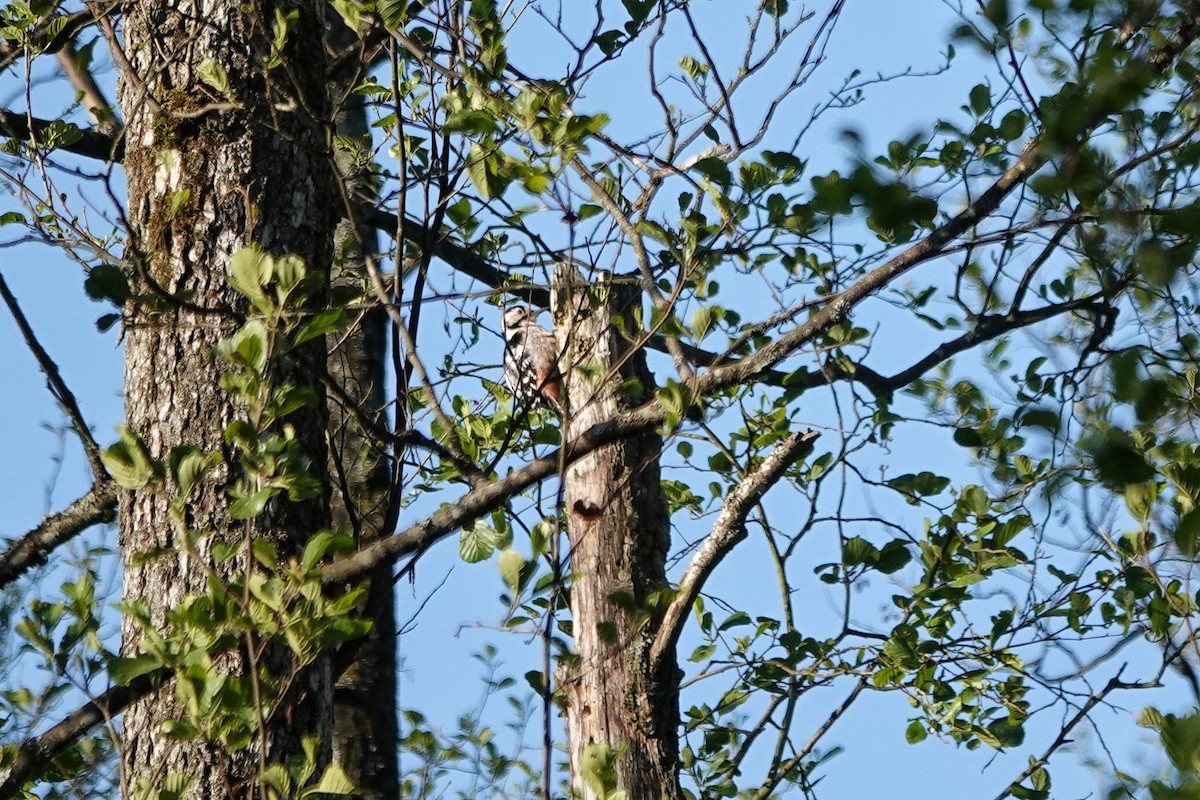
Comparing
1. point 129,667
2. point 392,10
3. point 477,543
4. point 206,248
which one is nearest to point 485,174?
point 392,10

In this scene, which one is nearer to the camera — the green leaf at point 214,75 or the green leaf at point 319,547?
the green leaf at point 319,547

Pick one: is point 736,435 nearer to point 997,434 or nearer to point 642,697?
point 642,697

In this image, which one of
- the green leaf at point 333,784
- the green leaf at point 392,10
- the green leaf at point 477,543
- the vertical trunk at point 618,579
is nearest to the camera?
the green leaf at point 333,784

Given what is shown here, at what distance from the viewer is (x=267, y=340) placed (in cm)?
181

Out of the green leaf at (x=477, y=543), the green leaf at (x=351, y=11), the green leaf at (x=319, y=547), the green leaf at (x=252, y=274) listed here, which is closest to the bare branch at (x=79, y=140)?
the green leaf at (x=351, y=11)

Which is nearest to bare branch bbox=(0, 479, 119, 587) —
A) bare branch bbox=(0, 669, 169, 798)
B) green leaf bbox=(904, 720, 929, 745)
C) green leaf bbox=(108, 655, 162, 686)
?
bare branch bbox=(0, 669, 169, 798)

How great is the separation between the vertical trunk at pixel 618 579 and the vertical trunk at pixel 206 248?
2.65ft

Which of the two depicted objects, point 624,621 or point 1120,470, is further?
point 624,621

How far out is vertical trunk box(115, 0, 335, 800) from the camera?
2.03 m

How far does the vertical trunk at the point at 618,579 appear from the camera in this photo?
3389 millimetres

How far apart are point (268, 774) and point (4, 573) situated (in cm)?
156

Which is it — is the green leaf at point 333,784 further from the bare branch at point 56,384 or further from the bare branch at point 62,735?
the bare branch at point 56,384

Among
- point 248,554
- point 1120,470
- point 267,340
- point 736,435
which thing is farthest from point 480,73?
point 736,435

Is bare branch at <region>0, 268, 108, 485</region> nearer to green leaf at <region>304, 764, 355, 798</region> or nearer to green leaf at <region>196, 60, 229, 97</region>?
green leaf at <region>196, 60, 229, 97</region>
